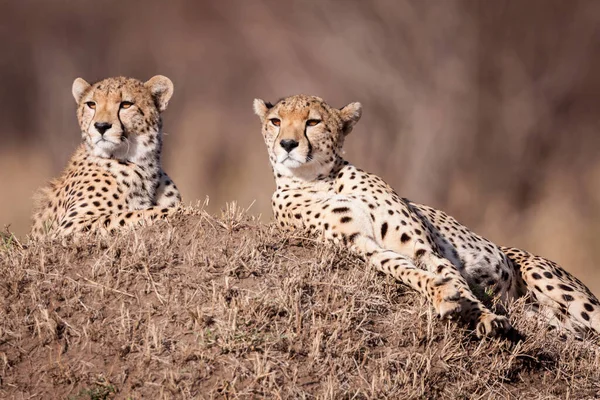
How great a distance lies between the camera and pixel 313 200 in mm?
4473

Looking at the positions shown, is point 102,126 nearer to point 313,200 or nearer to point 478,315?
point 313,200

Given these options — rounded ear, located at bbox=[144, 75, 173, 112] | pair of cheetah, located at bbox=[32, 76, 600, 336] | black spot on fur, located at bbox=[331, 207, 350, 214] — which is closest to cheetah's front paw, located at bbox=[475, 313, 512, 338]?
pair of cheetah, located at bbox=[32, 76, 600, 336]

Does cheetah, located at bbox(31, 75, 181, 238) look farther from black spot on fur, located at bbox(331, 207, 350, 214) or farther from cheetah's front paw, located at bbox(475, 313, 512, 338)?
cheetah's front paw, located at bbox(475, 313, 512, 338)

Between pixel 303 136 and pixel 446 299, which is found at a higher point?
pixel 303 136

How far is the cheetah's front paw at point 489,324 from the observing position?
3.62 m

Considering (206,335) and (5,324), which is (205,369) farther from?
(5,324)

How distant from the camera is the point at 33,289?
11.8 ft

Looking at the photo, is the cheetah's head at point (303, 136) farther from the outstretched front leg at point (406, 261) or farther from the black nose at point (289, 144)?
the outstretched front leg at point (406, 261)

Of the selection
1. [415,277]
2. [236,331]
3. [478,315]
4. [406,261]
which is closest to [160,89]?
[406,261]

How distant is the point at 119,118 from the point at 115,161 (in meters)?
0.25

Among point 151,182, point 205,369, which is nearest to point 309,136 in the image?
point 151,182

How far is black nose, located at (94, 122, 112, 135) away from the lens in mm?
4812

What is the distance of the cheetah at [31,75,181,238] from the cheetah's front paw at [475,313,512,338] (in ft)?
5.87

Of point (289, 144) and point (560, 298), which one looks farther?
point (560, 298)
